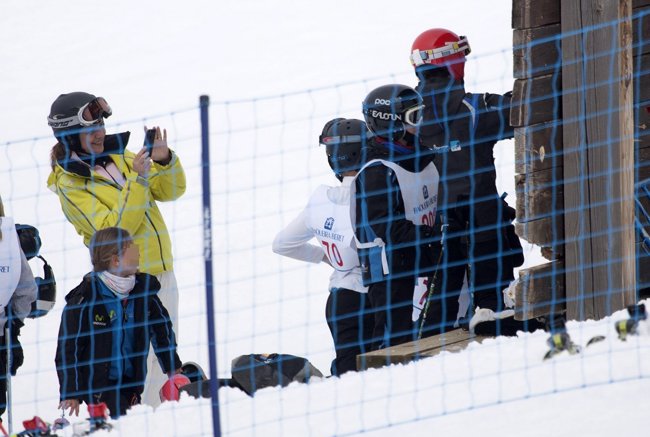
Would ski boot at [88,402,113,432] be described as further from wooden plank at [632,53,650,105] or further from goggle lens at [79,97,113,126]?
wooden plank at [632,53,650,105]

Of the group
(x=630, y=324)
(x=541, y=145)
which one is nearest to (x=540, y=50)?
(x=541, y=145)

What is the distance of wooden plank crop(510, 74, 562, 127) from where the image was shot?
24.1 feet

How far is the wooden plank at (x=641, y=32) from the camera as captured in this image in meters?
7.83

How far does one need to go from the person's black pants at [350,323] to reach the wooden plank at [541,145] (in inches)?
43.7

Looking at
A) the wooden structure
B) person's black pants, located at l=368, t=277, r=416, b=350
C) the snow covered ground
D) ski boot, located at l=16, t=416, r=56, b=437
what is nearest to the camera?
the snow covered ground

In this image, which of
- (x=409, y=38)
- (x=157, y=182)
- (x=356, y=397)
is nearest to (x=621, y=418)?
(x=356, y=397)

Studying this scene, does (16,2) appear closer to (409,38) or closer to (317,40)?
(317,40)

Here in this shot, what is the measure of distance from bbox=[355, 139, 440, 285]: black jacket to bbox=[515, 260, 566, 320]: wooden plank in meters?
0.52

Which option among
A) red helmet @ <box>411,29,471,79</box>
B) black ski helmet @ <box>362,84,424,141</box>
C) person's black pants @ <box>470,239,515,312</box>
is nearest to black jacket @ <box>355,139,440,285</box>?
black ski helmet @ <box>362,84,424,141</box>

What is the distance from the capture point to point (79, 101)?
26.2ft

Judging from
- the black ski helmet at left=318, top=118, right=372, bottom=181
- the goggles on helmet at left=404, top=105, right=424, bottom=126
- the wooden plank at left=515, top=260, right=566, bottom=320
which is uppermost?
the goggles on helmet at left=404, top=105, right=424, bottom=126

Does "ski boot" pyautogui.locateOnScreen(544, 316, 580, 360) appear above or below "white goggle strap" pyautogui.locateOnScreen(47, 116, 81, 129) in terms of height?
below

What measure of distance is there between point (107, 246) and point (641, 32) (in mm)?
2922

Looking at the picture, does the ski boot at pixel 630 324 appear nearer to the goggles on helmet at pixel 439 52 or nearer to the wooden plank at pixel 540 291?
the wooden plank at pixel 540 291
